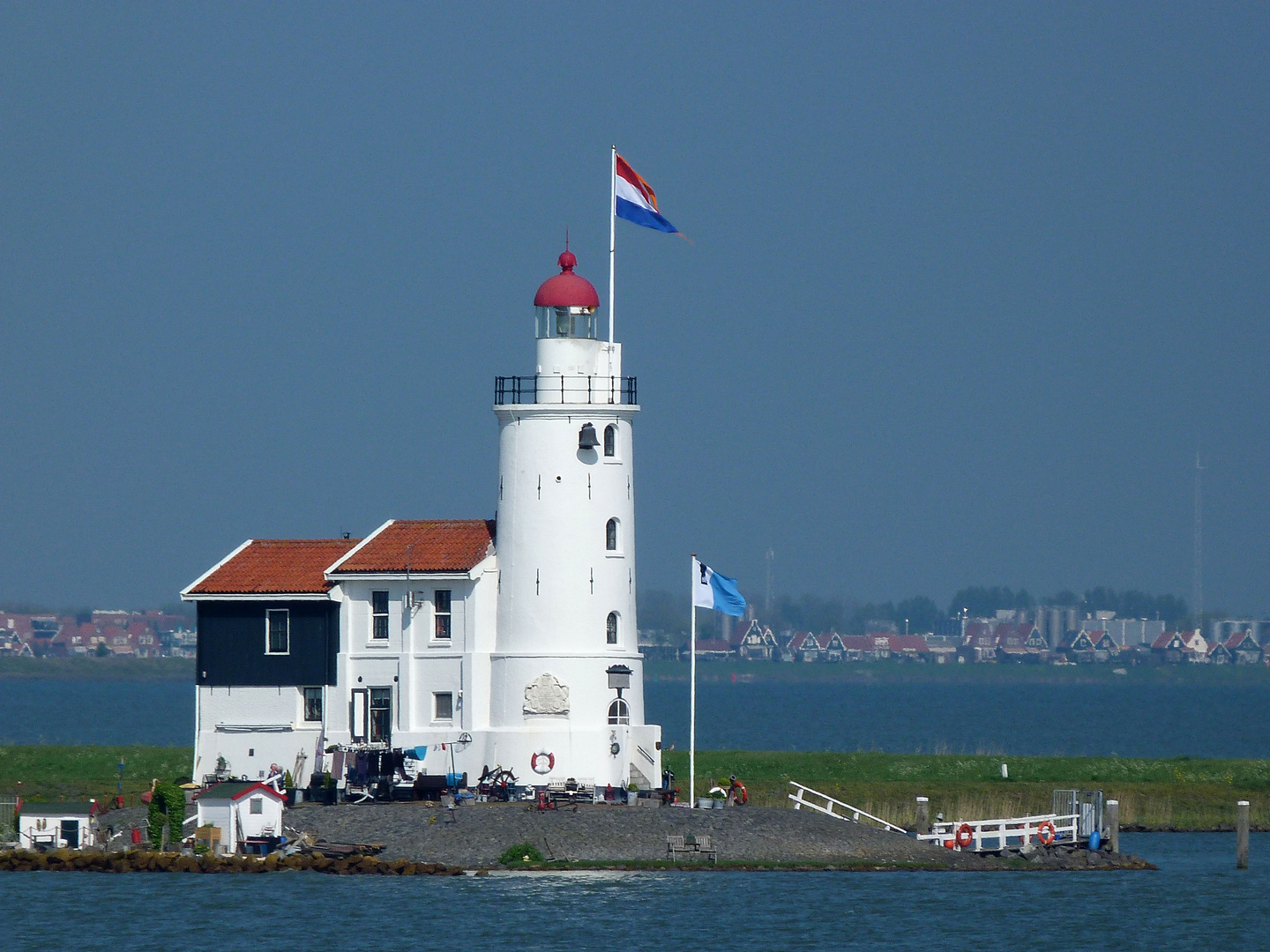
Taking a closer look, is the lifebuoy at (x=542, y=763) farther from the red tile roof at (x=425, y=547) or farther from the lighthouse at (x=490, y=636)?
the red tile roof at (x=425, y=547)

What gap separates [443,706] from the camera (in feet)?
202

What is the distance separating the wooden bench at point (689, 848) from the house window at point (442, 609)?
34.9ft

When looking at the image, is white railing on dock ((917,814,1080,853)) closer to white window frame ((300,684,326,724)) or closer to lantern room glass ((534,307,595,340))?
lantern room glass ((534,307,595,340))

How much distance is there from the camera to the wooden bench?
178 ft

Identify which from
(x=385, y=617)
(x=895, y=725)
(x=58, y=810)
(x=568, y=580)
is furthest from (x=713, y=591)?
(x=895, y=725)

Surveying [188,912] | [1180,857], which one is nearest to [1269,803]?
[1180,857]

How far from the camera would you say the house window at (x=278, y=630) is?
6284 cm

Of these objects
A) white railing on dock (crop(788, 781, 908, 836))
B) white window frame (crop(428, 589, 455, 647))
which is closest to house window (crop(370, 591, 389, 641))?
white window frame (crop(428, 589, 455, 647))

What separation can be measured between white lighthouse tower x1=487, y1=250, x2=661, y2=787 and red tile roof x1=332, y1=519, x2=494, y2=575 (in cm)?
120

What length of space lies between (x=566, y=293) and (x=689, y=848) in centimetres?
1664

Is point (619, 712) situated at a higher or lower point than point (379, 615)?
lower

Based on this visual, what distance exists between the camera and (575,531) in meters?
60.7

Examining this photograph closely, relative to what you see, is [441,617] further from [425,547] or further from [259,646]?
[259,646]

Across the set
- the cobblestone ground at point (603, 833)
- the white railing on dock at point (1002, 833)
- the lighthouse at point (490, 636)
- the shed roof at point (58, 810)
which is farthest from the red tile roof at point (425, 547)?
the white railing on dock at point (1002, 833)
